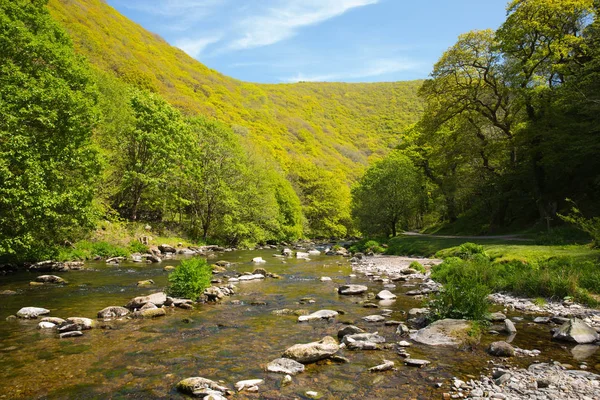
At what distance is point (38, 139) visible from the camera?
2002cm

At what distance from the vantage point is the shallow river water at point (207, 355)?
755 cm

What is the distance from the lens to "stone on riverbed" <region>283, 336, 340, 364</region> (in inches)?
358

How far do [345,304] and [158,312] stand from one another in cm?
779

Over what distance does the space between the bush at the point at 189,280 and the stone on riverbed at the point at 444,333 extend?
9.61 metres

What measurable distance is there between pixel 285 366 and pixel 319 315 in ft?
16.3

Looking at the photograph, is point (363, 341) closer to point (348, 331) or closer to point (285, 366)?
point (348, 331)

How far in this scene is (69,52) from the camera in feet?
86.3

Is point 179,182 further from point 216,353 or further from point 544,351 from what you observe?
point 544,351

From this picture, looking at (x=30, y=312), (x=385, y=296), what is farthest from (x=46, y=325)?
(x=385, y=296)

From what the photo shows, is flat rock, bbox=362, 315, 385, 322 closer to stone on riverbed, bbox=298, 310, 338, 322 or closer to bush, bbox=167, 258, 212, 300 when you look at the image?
stone on riverbed, bbox=298, 310, 338, 322

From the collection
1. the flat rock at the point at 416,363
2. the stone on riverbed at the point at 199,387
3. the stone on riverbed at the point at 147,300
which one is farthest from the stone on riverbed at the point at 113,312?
the flat rock at the point at 416,363

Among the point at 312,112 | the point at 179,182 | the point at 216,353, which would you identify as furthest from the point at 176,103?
the point at 312,112

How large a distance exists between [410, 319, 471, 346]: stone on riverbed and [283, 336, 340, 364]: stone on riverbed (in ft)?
9.41

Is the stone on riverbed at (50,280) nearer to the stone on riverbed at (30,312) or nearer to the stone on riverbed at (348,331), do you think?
the stone on riverbed at (30,312)
